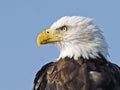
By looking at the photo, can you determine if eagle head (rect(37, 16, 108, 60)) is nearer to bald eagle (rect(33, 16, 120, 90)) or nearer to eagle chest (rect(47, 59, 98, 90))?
bald eagle (rect(33, 16, 120, 90))

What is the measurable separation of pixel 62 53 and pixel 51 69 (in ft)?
1.71

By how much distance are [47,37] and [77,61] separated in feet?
2.27

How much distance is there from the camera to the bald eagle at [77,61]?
20469 mm

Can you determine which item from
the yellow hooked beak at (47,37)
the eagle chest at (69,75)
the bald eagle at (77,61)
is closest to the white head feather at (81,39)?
the bald eagle at (77,61)

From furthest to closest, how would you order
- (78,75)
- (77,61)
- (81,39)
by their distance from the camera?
1. (81,39)
2. (77,61)
3. (78,75)

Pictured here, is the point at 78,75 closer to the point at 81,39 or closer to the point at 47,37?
the point at 81,39

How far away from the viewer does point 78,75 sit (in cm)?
2058

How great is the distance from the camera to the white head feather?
834 inches

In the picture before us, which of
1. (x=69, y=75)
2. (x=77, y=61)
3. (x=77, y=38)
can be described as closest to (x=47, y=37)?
(x=77, y=38)

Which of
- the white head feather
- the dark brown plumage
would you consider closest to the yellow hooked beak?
the white head feather

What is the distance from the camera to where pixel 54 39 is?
21.4m

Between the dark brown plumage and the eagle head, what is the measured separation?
16cm

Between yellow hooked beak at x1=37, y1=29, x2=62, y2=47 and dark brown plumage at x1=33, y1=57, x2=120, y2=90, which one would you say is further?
yellow hooked beak at x1=37, y1=29, x2=62, y2=47

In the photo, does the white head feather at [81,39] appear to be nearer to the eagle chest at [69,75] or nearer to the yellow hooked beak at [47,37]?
the yellow hooked beak at [47,37]
